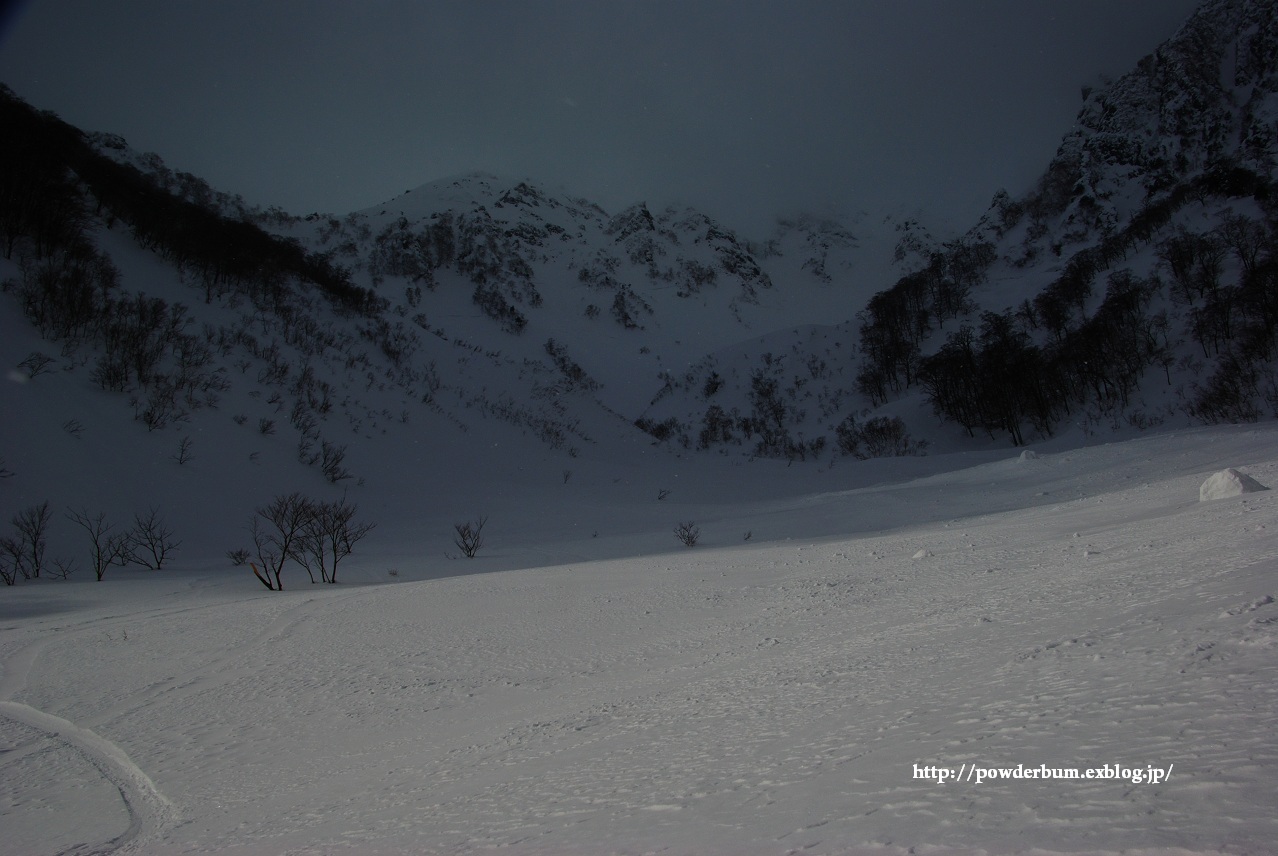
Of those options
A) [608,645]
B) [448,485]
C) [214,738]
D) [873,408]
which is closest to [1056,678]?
[608,645]

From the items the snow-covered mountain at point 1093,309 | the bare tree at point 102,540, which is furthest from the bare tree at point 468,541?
the snow-covered mountain at point 1093,309

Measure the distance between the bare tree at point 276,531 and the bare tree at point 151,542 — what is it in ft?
5.81

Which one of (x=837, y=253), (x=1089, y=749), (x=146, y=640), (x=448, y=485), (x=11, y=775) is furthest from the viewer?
(x=837, y=253)

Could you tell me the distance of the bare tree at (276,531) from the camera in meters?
12.3

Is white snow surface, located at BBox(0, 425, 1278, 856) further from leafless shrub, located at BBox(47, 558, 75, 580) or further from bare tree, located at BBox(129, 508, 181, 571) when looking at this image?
bare tree, located at BBox(129, 508, 181, 571)

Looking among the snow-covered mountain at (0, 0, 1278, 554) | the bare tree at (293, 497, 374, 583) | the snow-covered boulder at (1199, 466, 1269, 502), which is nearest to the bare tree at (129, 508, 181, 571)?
the snow-covered mountain at (0, 0, 1278, 554)

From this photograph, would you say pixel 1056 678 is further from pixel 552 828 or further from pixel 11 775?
pixel 11 775

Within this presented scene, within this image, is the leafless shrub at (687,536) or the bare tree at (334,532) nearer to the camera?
the bare tree at (334,532)

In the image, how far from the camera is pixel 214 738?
172 inches

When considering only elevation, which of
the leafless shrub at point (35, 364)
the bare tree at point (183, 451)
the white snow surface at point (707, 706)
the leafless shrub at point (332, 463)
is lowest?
the white snow surface at point (707, 706)

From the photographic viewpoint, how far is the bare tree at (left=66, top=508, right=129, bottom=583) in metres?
12.7

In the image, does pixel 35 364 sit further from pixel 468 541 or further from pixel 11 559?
pixel 468 541

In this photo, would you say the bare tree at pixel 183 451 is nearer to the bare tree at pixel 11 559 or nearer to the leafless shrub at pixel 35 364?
the leafless shrub at pixel 35 364

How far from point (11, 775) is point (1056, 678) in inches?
256
